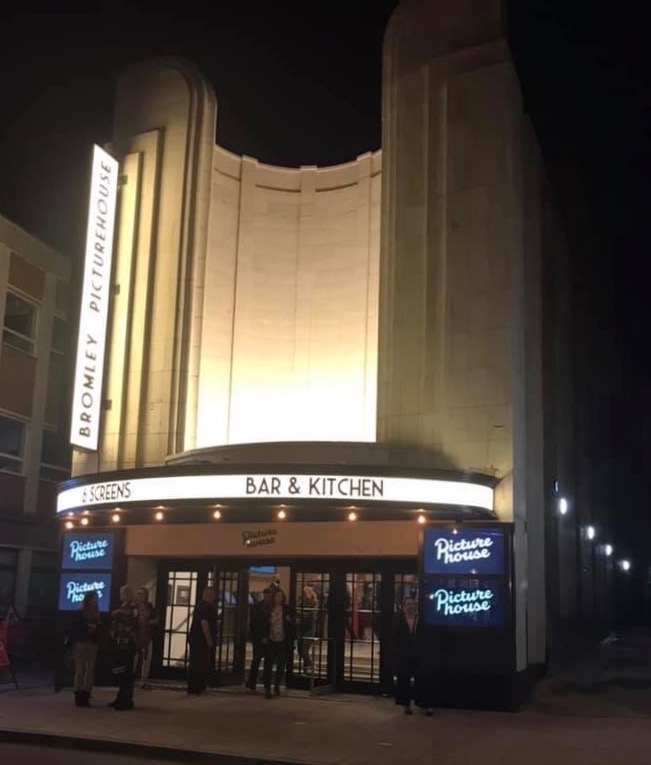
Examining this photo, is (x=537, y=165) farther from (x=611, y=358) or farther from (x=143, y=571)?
(x=611, y=358)

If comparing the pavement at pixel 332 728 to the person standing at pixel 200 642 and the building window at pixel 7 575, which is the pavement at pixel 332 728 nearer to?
the person standing at pixel 200 642

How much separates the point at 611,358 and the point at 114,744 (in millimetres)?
28842

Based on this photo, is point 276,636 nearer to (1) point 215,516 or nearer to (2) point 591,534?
(1) point 215,516

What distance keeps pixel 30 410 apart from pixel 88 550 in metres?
8.80

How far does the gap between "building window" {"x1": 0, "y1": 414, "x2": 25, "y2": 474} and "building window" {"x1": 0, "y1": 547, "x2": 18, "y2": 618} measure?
2096 mm

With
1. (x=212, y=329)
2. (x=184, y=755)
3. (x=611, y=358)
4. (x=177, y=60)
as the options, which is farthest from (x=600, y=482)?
(x=184, y=755)

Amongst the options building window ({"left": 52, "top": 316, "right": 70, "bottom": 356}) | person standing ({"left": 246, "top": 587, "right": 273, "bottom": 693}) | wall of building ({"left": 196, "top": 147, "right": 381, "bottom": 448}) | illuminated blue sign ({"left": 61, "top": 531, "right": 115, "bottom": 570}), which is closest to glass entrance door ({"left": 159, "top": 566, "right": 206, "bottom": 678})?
illuminated blue sign ({"left": 61, "top": 531, "right": 115, "bottom": 570})

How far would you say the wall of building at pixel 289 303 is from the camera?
672 inches

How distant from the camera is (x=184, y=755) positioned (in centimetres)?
959

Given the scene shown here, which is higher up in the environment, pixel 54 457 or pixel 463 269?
pixel 463 269

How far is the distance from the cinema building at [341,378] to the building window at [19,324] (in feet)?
24.3

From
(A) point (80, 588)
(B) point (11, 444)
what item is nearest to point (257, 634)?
(A) point (80, 588)

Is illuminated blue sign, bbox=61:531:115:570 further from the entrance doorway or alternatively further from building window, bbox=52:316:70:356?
building window, bbox=52:316:70:356

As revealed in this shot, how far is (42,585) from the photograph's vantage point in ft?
79.7
